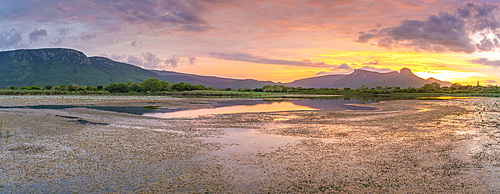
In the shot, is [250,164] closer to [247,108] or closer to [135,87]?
[247,108]

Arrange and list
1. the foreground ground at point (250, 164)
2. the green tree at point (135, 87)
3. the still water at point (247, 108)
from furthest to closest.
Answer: the green tree at point (135, 87)
the still water at point (247, 108)
the foreground ground at point (250, 164)

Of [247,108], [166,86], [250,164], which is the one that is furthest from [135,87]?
[250,164]

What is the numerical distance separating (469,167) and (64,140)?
1879 centimetres

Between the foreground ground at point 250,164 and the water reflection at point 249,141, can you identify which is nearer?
the foreground ground at point 250,164

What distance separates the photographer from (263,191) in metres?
7.40

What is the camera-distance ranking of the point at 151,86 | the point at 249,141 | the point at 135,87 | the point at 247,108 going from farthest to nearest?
the point at 151,86 < the point at 135,87 < the point at 247,108 < the point at 249,141

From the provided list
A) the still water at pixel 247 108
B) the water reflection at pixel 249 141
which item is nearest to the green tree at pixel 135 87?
the still water at pixel 247 108

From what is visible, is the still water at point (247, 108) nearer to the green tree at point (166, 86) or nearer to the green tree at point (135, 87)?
the green tree at point (166, 86)

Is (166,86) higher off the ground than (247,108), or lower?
higher

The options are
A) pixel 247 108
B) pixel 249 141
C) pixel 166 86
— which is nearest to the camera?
pixel 249 141

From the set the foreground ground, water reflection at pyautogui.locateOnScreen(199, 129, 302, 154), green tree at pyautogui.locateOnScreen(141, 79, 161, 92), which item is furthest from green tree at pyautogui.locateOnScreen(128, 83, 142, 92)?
water reflection at pyautogui.locateOnScreen(199, 129, 302, 154)

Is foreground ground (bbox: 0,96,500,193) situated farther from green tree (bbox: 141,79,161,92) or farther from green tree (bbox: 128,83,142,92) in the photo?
green tree (bbox: 128,83,142,92)

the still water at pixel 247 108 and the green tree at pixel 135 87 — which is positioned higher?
the green tree at pixel 135 87

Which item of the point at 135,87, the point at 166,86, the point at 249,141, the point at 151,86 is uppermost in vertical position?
the point at 166,86
